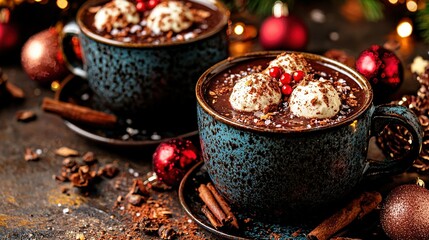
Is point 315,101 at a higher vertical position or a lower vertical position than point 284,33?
higher

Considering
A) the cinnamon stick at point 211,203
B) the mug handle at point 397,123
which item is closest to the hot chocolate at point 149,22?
the cinnamon stick at point 211,203

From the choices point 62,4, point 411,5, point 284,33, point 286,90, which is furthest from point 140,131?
point 411,5

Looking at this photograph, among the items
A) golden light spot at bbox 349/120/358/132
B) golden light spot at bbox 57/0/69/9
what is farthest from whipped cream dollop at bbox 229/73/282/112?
golden light spot at bbox 57/0/69/9

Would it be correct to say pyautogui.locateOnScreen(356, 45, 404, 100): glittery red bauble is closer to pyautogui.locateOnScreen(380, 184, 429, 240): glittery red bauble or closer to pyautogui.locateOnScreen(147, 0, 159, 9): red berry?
pyautogui.locateOnScreen(380, 184, 429, 240): glittery red bauble

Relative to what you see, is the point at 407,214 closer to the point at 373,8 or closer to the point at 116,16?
the point at 116,16

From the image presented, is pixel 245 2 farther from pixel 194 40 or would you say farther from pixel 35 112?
pixel 35 112

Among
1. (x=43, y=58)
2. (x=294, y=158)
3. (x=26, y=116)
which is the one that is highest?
(x=294, y=158)

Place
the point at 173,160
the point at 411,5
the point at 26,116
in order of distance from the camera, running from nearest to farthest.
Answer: the point at 173,160 → the point at 26,116 → the point at 411,5

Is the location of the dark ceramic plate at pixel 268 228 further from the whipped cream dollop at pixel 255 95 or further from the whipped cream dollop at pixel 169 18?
the whipped cream dollop at pixel 169 18
